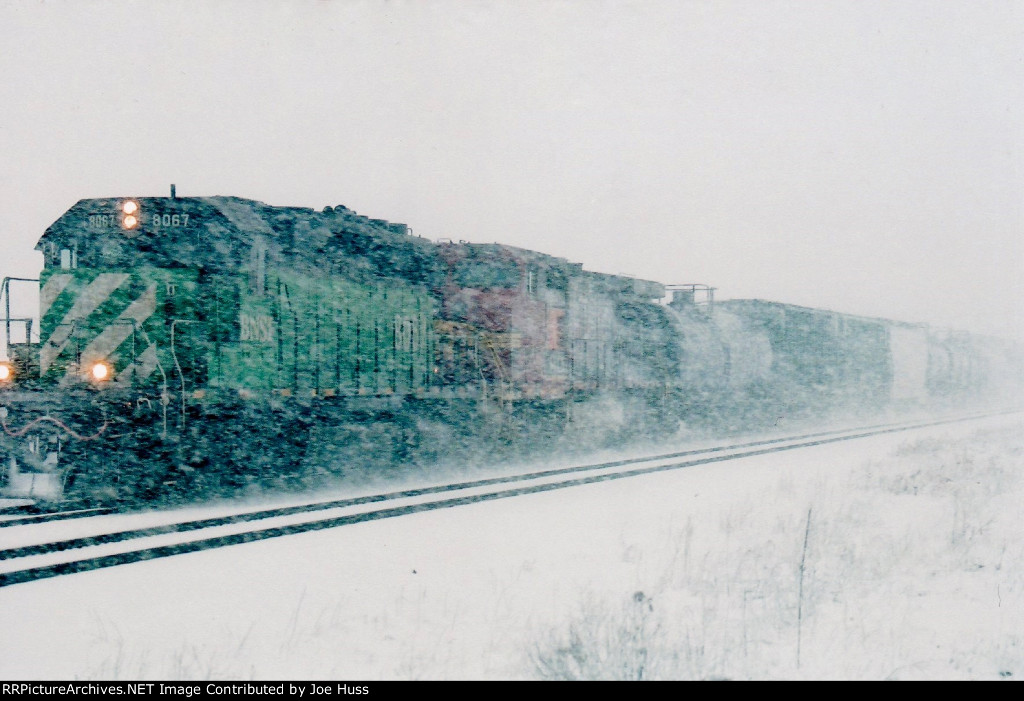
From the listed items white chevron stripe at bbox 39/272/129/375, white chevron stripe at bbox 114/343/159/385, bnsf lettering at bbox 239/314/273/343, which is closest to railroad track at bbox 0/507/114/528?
white chevron stripe at bbox 114/343/159/385

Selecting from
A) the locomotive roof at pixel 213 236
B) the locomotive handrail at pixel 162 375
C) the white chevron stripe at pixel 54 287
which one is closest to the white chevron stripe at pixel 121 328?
the locomotive handrail at pixel 162 375

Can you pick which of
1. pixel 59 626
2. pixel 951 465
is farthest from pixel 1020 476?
pixel 59 626

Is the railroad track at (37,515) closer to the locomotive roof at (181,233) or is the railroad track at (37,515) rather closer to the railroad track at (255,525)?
the railroad track at (255,525)

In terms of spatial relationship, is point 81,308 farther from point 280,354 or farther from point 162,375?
point 280,354

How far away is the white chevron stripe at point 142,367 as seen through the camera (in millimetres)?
9086

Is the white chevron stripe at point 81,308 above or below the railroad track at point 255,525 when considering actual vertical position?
above

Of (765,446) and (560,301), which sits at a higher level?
(560,301)

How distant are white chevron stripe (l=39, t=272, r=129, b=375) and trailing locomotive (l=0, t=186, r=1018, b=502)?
0.02 metres

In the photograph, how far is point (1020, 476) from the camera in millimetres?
11148

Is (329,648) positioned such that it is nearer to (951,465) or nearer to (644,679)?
(644,679)

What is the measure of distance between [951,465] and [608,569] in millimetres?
9061

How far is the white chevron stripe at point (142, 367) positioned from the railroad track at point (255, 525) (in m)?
1.96

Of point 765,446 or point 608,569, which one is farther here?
point 765,446

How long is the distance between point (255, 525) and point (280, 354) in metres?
3.24
